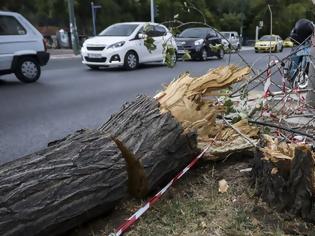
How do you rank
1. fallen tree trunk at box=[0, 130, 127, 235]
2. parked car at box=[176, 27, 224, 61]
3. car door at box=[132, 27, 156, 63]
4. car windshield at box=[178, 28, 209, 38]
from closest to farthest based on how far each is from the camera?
fallen tree trunk at box=[0, 130, 127, 235]
car door at box=[132, 27, 156, 63]
parked car at box=[176, 27, 224, 61]
car windshield at box=[178, 28, 209, 38]

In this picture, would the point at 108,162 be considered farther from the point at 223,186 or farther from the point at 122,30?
the point at 122,30

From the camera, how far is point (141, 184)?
370 centimetres

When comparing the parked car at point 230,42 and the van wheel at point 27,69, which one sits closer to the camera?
the parked car at point 230,42

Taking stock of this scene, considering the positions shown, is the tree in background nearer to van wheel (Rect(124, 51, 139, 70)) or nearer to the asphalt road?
van wheel (Rect(124, 51, 139, 70))

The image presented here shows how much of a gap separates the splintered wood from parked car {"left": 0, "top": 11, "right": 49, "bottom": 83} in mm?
7897

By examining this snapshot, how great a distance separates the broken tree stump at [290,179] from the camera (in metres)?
3.16

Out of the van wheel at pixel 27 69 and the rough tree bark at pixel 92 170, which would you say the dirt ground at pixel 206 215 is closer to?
the rough tree bark at pixel 92 170

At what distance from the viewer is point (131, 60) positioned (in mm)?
15703

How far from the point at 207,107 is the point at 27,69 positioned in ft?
28.0

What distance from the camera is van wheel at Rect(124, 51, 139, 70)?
15476 millimetres

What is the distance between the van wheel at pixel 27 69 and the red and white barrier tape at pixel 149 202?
8.56 metres

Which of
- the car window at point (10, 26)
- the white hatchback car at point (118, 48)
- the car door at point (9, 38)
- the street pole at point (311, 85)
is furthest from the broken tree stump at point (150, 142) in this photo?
the white hatchback car at point (118, 48)

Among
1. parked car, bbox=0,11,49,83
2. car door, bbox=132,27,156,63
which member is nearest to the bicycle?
parked car, bbox=0,11,49,83

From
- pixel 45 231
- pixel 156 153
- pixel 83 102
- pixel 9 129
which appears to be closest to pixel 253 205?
pixel 156 153
